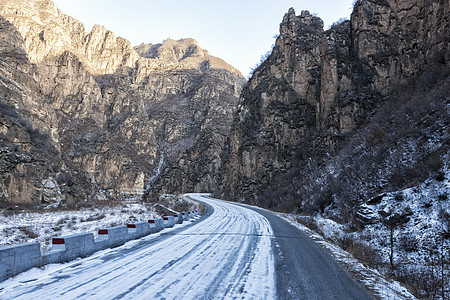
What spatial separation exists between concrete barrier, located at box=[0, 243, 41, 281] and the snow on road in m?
0.13

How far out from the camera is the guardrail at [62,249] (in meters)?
4.23

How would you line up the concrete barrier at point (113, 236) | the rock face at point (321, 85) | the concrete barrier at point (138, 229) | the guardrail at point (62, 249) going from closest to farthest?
the guardrail at point (62, 249) < the concrete barrier at point (113, 236) < the concrete barrier at point (138, 229) < the rock face at point (321, 85)

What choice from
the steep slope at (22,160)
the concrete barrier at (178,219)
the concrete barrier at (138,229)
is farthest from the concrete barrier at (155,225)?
the steep slope at (22,160)

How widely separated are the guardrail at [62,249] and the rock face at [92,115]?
2589 centimetres

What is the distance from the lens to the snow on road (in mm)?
3754

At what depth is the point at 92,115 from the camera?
87.6 metres

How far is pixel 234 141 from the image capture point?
171ft

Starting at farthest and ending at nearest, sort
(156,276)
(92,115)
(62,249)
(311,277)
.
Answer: (92,115)
(62,249)
(311,277)
(156,276)

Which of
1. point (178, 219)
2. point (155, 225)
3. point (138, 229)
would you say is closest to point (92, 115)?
point (178, 219)

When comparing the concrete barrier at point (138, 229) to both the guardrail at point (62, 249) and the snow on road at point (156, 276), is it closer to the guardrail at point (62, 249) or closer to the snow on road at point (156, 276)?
the guardrail at point (62, 249)

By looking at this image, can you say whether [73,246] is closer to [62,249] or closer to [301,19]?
[62,249]

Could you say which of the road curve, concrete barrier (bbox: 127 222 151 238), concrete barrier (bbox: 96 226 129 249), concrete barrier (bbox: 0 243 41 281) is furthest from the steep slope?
the road curve

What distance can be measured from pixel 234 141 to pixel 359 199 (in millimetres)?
36276

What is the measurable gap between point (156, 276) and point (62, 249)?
8.13ft
